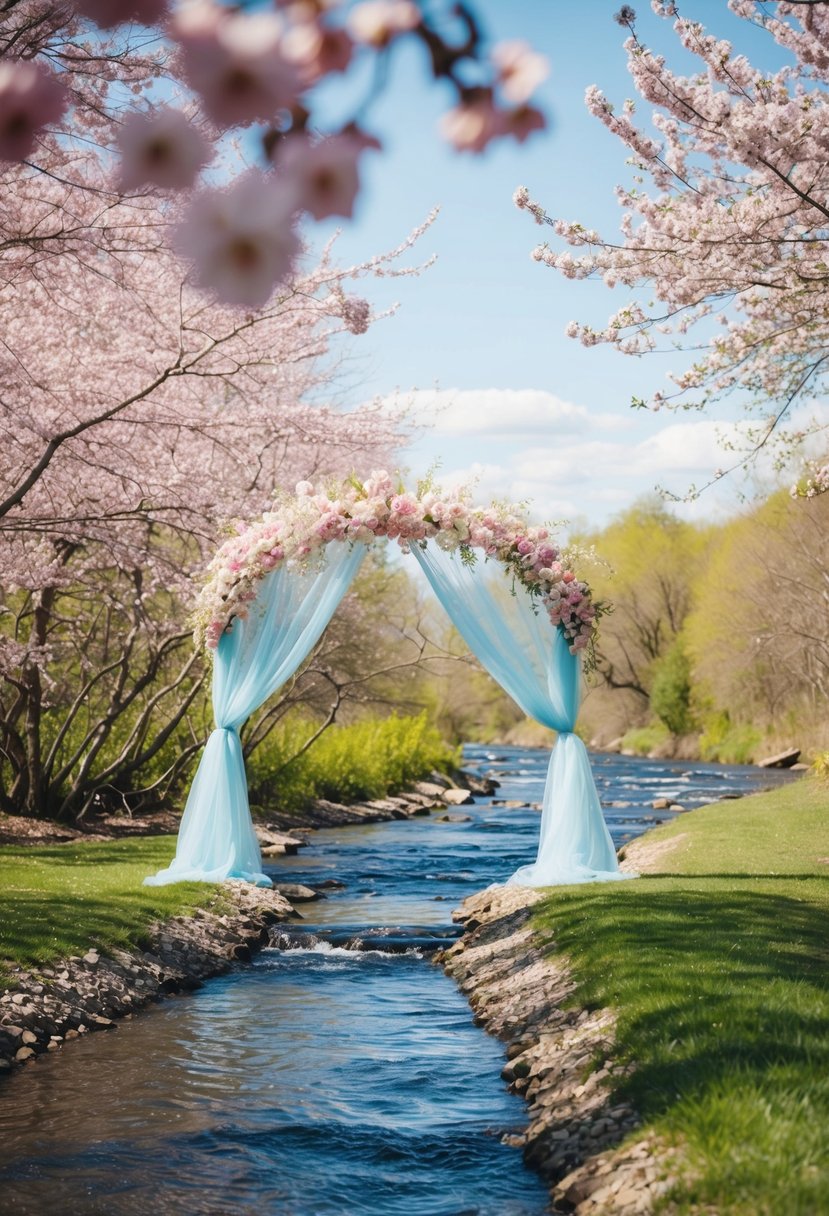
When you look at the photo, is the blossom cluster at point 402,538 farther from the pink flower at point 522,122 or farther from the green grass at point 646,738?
the green grass at point 646,738

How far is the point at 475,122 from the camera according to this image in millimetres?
2113

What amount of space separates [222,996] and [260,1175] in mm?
3692

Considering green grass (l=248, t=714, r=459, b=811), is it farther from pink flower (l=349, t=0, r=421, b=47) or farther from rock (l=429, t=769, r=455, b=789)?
pink flower (l=349, t=0, r=421, b=47)

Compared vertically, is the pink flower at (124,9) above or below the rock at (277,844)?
above

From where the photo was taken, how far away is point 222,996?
28.7 ft

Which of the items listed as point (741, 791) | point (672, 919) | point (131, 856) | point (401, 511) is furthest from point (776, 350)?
point (741, 791)

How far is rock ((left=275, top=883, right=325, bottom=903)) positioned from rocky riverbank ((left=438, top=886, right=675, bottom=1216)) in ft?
10.6

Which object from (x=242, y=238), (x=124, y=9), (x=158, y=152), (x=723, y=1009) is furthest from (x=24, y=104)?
(x=723, y=1009)

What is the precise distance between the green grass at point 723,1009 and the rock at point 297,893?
3.76 metres

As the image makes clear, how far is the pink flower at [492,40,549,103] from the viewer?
6.77 ft

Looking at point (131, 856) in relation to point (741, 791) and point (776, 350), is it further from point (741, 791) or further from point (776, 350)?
point (741, 791)

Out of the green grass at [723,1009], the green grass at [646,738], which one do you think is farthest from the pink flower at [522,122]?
the green grass at [646,738]

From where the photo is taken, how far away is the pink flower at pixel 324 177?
2.17 m

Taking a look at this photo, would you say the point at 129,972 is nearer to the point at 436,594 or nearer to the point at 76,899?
the point at 76,899
